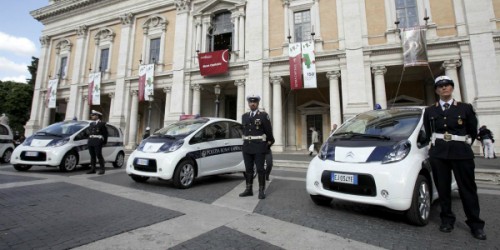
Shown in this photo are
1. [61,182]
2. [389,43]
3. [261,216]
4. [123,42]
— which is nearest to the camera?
[261,216]

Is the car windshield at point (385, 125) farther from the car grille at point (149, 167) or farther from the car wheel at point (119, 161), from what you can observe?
the car wheel at point (119, 161)

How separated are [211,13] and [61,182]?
1918 cm

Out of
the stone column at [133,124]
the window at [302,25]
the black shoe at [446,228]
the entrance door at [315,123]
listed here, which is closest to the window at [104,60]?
the stone column at [133,124]

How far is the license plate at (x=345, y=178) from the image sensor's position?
340cm

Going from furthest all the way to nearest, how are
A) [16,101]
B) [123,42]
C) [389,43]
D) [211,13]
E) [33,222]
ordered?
[16,101]
[123,42]
[211,13]
[389,43]
[33,222]

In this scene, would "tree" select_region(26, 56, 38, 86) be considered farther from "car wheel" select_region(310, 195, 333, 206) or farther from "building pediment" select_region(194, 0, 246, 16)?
"car wheel" select_region(310, 195, 333, 206)

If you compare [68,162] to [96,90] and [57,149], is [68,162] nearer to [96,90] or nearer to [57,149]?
[57,149]

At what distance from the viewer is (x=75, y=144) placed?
8117 millimetres

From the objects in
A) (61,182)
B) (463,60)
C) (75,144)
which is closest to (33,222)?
(61,182)

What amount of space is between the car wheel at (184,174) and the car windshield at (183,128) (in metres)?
0.72

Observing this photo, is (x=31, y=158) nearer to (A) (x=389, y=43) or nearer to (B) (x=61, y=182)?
(B) (x=61, y=182)

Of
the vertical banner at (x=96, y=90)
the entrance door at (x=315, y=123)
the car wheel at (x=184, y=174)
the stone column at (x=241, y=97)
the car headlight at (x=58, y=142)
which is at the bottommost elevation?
the car wheel at (x=184, y=174)

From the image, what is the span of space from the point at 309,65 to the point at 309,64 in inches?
2.8

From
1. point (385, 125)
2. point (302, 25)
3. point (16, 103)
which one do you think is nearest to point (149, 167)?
point (385, 125)
